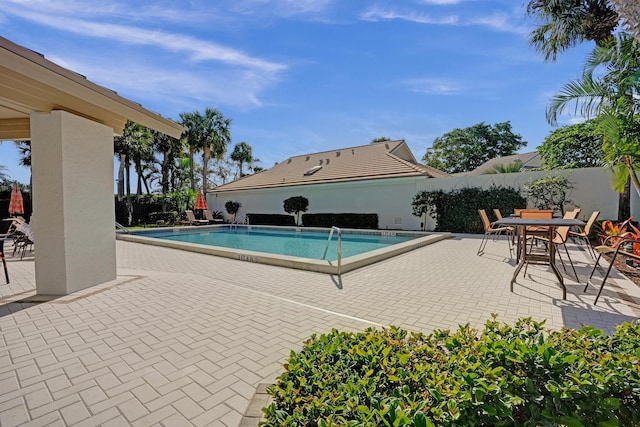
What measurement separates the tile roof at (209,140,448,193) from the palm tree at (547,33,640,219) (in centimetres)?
747

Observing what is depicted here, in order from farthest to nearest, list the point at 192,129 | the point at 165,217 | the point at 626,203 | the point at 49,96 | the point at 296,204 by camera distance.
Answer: the point at 192,129
the point at 165,217
the point at 296,204
the point at 626,203
the point at 49,96

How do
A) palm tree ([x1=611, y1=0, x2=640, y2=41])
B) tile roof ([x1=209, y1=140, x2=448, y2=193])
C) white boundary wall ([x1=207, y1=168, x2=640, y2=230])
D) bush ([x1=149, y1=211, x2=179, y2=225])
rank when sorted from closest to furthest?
palm tree ([x1=611, y1=0, x2=640, y2=41])
white boundary wall ([x1=207, y1=168, x2=640, y2=230])
tile roof ([x1=209, y1=140, x2=448, y2=193])
bush ([x1=149, y1=211, x2=179, y2=225])

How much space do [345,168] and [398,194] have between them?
4.64 metres

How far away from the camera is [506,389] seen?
135 cm

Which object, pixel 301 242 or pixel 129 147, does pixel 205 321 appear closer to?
pixel 301 242

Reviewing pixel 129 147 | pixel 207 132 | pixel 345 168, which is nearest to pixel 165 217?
pixel 129 147

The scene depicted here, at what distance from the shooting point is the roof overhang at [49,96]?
333 cm

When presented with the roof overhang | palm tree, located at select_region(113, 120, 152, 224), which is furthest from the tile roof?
the roof overhang

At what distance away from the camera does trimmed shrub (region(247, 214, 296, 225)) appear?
65.4ft

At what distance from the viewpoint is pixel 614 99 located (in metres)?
7.16

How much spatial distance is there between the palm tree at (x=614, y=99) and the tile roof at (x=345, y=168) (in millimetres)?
7472

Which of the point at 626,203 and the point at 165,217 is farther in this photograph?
the point at 165,217

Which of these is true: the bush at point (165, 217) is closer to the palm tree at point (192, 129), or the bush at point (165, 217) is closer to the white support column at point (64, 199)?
the palm tree at point (192, 129)

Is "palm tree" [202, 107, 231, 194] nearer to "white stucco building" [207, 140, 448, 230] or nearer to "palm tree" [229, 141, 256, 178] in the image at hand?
"white stucco building" [207, 140, 448, 230]
